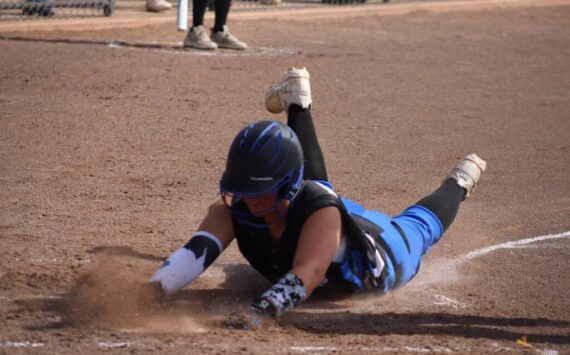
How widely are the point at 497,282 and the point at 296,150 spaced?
1494 mm

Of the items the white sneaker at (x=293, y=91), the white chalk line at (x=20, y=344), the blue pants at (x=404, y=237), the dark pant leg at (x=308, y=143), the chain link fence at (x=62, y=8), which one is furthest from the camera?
the chain link fence at (x=62, y=8)

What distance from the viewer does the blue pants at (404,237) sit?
14.3 feet

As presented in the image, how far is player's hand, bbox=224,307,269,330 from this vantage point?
3762 mm

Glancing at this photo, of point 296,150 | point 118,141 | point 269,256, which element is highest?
point 296,150

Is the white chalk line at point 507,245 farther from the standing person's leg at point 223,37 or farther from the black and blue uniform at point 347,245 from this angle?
the standing person's leg at point 223,37

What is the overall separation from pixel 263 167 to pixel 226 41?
7.27 m

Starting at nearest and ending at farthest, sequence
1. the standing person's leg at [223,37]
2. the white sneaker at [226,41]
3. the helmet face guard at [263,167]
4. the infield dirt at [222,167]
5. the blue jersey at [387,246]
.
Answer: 1. the helmet face guard at [263,167]
2. the infield dirt at [222,167]
3. the blue jersey at [387,246]
4. the standing person's leg at [223,37]
5. the white sneaker at [226,41]

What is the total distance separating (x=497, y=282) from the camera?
4.76m

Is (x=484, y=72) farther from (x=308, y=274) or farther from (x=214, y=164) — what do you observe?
(x=308, y=274)

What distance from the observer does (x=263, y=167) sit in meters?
3.75

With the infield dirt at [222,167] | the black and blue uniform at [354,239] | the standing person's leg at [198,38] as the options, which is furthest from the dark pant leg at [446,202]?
the standing person's leg at [198,38]

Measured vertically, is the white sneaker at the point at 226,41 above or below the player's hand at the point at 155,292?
below

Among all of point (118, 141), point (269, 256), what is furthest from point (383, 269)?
point (118, 141)

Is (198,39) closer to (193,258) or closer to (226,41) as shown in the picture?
(226,41)
